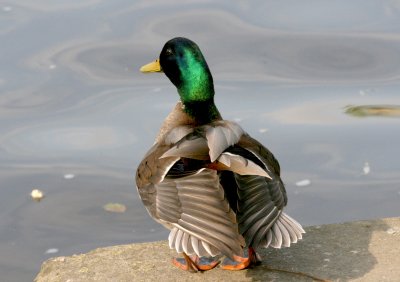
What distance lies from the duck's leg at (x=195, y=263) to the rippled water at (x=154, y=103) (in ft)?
5.52

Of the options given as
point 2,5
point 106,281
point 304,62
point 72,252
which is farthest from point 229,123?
point 2,5

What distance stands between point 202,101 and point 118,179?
1924 millimetres

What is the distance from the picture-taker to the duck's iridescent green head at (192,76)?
5980 mm

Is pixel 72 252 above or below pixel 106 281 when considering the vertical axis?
below

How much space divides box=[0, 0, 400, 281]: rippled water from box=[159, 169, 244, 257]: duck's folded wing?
1976 millimetres

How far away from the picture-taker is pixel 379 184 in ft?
24.7

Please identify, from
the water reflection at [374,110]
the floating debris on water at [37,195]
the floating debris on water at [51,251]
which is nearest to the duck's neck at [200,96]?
the floating debris on water at [51,251]

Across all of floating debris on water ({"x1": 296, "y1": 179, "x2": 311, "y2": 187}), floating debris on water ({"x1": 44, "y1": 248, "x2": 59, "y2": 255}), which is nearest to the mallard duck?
floating debris on water ({"x1": 44, "y1": 248, "x2": 59, "y2": 255})

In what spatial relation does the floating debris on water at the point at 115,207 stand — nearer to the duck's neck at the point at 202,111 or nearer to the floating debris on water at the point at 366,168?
the duck's neck at the point at 202,111

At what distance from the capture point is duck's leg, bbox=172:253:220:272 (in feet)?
17.3

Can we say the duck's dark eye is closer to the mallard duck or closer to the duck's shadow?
the mallard duck

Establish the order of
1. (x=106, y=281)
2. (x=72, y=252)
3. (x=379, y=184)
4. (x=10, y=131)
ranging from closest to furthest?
(x=106, y=281), (x=72, y=252), (x=379, y=184), (x=10, y=131)

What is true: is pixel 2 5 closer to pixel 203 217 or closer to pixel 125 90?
pixel 125 90

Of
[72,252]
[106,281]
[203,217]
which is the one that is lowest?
[72,252]
